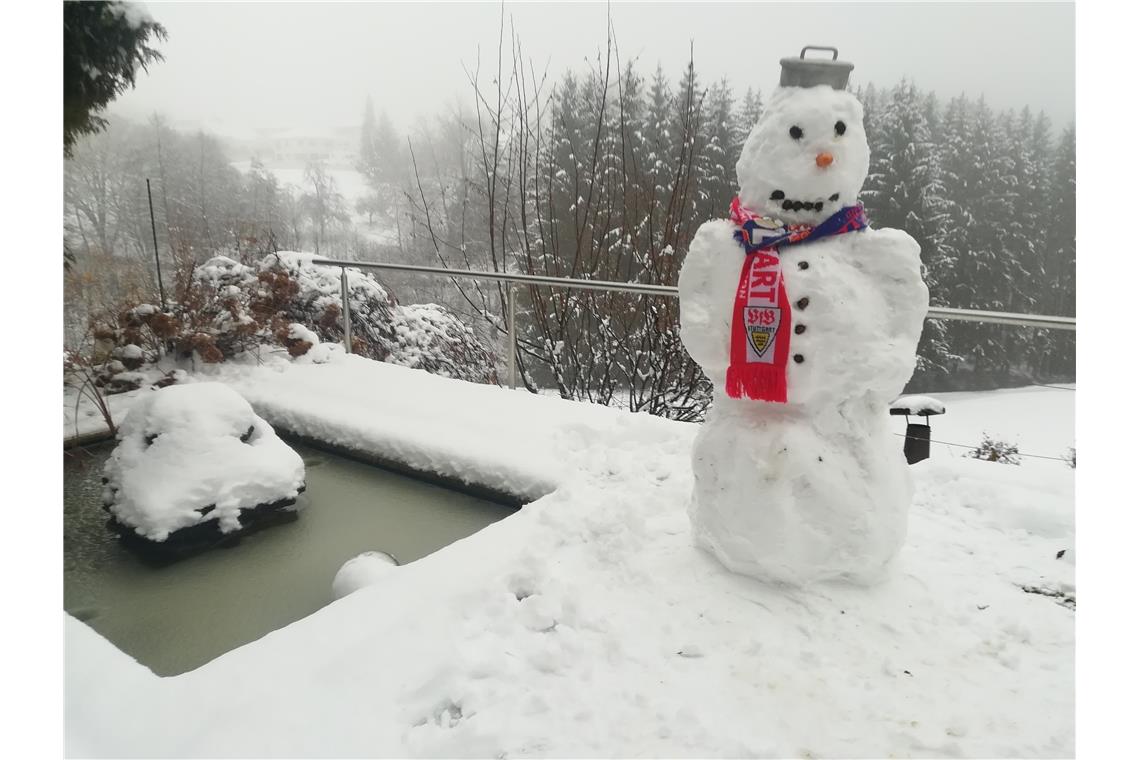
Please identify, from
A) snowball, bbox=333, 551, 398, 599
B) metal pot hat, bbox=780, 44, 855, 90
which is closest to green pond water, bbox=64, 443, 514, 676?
snowball, bbox=333, 551, 398, 599

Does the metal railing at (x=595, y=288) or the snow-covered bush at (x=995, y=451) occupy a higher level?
the metal railing at (x=595, y=288)

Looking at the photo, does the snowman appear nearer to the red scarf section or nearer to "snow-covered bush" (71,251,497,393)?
the red scarf section

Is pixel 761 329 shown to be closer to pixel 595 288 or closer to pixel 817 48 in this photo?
pixel 817 48

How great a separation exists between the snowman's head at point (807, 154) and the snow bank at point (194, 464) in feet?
5.32

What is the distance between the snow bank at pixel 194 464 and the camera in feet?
5.14

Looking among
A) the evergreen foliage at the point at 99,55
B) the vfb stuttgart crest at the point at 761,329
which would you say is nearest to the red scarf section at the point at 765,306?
the vfb stuttgart crest at the point at 761,329

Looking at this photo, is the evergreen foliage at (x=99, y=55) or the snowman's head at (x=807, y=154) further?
the snowman's head at (x=807, y=154)

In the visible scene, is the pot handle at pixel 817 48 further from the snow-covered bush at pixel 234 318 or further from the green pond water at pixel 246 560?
the green pond water at pixel 246 560

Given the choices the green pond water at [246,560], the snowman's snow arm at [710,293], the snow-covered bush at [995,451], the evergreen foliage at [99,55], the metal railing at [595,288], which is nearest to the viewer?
the evergreen foliage at [99,55]

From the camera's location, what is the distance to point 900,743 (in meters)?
1.21

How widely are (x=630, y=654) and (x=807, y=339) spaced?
882 mm

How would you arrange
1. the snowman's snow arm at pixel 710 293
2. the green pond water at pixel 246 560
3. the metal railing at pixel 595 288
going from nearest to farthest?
1. the green pond water at pixel 246 560
2. the snowman's snow arm at pixel 710 293
3. the metal railing at pixel 595 288

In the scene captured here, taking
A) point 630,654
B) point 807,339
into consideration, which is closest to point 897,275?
point 807,339

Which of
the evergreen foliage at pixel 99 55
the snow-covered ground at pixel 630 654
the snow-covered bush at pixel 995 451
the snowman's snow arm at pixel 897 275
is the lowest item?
the snow-covered ground at pixel 630 654
